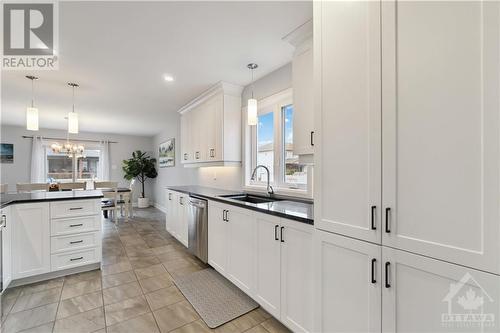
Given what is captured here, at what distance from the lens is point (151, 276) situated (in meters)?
2.66

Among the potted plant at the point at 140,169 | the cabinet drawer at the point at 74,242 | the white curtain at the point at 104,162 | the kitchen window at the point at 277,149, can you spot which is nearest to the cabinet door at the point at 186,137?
the kitchen window at the point at 277,149

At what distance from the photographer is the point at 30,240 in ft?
7.97

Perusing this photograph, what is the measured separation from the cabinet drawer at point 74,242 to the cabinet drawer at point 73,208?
262 mm

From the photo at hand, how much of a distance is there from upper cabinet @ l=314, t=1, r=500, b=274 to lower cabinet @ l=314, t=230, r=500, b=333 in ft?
0.20

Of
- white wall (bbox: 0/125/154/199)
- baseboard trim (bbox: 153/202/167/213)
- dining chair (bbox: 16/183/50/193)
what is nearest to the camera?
dining chair (bbox: 16/183/50/193)

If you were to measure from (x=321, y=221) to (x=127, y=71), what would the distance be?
2860mm

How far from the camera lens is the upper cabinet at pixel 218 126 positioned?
318 centimetres

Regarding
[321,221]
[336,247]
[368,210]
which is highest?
[368,210]

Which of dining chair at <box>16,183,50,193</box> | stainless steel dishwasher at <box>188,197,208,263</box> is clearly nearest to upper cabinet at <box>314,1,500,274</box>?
stainless steel dishwasher at <box>188,197,208,263</box>

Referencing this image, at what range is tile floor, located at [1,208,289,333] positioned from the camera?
1.80m

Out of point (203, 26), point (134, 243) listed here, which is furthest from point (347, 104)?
point (134, 243)

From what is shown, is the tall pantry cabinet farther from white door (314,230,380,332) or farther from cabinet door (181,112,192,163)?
cabinet door (181,112,192,163)

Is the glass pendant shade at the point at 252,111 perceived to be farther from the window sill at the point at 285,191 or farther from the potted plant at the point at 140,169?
the potted plant at the point at 140,169

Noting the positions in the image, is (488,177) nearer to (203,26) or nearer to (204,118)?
(203,26)
